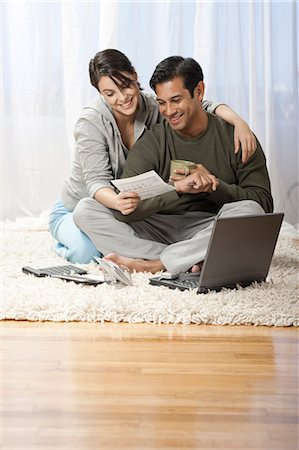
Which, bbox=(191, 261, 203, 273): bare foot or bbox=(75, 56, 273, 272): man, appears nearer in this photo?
bbox=(191, 261, 203, 273): bare foot

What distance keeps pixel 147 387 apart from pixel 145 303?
28.8 inches

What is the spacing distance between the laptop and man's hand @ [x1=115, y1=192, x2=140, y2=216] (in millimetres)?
283

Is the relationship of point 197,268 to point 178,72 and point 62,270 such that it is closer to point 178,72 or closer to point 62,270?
point 62,270

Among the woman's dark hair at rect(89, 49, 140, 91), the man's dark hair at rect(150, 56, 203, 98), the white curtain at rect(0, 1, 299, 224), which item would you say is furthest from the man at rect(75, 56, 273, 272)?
the white curtain at rect(0, 1, 299, 224)

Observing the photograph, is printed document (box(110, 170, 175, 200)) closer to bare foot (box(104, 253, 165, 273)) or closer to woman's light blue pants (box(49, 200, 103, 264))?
bare foot (box(104, 253, 165, 273))

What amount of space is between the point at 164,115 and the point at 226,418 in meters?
1.68

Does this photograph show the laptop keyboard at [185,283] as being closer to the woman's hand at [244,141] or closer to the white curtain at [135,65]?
the woman's hand at [244,141]

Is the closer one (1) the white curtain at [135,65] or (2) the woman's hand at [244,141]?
(2) the woman's hand at [244,141]

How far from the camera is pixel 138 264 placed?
336 cm

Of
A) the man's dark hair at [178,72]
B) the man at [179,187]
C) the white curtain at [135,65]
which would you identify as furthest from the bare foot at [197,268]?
the white curtain at [135,65]

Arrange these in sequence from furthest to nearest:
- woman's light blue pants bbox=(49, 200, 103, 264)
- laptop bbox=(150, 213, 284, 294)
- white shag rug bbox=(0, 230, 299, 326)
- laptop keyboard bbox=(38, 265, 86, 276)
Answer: woman's light blue pants bbox=(49, 200, 103, 264), laptop keyboard bbox=(38, 265, 86, 276), laptop bbox=(150, 213, 284, 294), white shag rug bbox=(0, 230, 299, 326)

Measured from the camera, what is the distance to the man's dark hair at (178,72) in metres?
3.31

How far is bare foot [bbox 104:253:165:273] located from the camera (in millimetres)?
3352

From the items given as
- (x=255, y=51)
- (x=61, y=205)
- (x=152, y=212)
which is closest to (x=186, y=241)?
(x=152, y=212)
